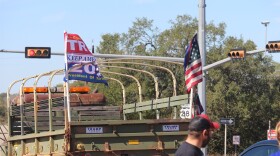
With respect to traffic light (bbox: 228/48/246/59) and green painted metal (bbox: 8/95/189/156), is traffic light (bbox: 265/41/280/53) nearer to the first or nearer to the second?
traffic light (bbox: 228/48/246/59)

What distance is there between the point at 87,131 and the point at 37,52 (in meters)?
13.4

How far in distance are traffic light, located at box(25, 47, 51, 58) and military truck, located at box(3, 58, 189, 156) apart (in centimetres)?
914

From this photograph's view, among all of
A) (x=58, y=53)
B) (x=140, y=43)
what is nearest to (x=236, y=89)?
(x=140, y=43)

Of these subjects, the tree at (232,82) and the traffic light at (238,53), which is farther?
the tree at (232,82)

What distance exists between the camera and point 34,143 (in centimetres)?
1466

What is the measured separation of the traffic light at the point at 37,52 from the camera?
25.7 meters

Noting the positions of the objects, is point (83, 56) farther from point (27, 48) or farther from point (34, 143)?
point (27, 48)

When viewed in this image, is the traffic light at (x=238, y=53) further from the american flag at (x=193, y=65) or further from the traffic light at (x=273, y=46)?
the american flag at (x=193, y=65)

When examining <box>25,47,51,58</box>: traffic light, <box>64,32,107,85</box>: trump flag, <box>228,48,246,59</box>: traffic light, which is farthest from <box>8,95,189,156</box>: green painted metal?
<box>25,47,51,58</box>: traffic light

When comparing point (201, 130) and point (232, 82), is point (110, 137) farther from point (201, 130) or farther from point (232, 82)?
point (232, 82)

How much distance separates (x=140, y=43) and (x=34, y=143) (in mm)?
49944

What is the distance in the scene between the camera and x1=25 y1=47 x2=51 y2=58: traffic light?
25.7 metres

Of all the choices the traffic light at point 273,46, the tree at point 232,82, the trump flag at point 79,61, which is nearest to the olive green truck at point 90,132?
the trump flag at point 79,61

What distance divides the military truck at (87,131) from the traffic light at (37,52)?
914cm
